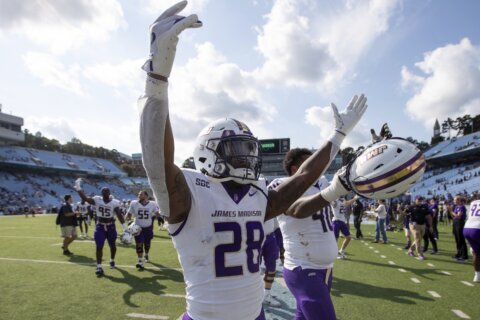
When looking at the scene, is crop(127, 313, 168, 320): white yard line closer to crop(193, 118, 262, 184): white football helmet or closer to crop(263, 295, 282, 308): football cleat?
crop(263, 295, 282, 308): football cleat

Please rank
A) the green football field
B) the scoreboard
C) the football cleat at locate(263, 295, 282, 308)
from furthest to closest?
1. the scoreboard
2. the football cleat at locate(263, 295, 282, 308)
3. the green football field

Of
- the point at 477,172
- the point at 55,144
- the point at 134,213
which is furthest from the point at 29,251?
the point at 55,144

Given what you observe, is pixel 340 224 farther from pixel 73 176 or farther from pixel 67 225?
pixel 73 176

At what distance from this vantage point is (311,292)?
130 inches

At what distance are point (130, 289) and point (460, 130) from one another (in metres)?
81.5

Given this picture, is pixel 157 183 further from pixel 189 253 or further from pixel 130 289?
pixel 130 289

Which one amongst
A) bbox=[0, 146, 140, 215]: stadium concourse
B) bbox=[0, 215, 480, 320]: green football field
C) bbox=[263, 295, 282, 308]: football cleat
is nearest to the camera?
bbox=[0, 215, 480, 320]: green football field

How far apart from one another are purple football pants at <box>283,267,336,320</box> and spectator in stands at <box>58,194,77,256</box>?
32.7 ft

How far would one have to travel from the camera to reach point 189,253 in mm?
2016

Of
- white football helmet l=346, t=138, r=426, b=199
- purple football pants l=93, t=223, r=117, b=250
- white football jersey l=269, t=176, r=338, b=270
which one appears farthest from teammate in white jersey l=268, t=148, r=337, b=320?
purple football pants l=93, t=223, r=117, b=250

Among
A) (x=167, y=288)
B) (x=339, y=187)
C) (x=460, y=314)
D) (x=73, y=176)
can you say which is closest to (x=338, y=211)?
(x=460, y=314)

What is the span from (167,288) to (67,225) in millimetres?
6412

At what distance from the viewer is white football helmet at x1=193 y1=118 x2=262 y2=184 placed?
7.15 ft

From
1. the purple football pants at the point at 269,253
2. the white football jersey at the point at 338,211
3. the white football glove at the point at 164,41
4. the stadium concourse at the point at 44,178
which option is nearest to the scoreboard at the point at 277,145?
the white football jersey at the point at 338,211
